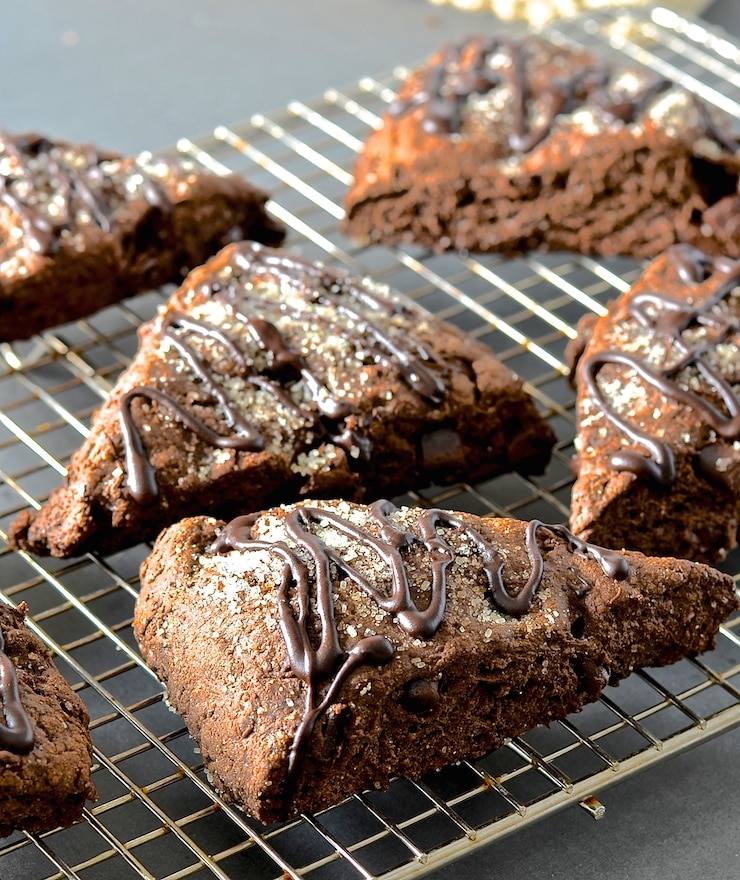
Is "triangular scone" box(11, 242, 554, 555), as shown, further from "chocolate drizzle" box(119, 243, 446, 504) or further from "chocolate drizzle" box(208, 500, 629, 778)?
"chocolate drizzle" box(208, 500, 629, 778)

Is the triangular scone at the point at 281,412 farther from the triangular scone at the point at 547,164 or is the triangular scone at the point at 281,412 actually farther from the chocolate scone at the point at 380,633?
the triangular scone at the point at 547,164

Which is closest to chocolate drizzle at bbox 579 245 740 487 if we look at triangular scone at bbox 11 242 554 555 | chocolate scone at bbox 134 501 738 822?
triangular scone at bbox 11 242 554 555

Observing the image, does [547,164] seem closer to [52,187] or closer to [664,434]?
[664,434]

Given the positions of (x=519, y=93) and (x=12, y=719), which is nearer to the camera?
(x=12, y=719)

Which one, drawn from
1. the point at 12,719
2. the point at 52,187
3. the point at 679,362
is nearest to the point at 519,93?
the point at 679,362

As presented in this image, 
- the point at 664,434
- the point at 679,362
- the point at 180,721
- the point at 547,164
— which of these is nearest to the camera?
the point at 180,721

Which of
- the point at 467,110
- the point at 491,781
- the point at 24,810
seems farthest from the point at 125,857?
the point at 467,110
